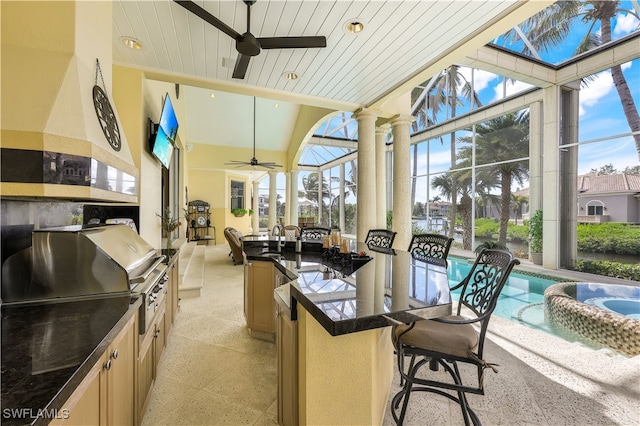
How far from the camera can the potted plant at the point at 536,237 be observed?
6.00 meters

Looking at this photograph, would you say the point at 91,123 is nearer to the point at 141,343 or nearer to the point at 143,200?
the point at 141,343

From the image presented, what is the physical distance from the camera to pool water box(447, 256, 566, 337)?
3.53m

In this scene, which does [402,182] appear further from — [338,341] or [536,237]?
[536,237]

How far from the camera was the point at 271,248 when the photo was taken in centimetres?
315

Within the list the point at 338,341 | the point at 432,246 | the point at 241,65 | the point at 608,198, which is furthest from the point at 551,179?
the point at 338,341

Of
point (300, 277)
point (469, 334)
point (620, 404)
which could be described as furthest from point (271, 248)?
point (620, 404)

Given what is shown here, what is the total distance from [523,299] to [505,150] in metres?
4.32

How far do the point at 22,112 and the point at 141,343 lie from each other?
1335mm

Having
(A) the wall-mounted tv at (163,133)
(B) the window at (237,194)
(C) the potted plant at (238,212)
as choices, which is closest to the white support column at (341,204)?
(C) the potted plant at (238,212)

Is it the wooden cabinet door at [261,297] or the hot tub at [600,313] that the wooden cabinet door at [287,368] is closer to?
the wooden cabinet door at [261,297]

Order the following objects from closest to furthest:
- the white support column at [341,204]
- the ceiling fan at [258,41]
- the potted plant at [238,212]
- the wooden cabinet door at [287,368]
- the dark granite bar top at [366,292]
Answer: the dark granite bar top at [366,292], the wooden cabinet door at [287,368], the ceiling fan at [258,41], the potted plant at [238,212], the white support column at [341,204]

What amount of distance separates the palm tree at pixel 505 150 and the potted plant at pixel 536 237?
749 mm

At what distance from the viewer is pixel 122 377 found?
1272mm

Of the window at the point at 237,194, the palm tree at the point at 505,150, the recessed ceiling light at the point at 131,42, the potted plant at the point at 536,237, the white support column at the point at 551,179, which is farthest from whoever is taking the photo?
the window at the point at 237,194
